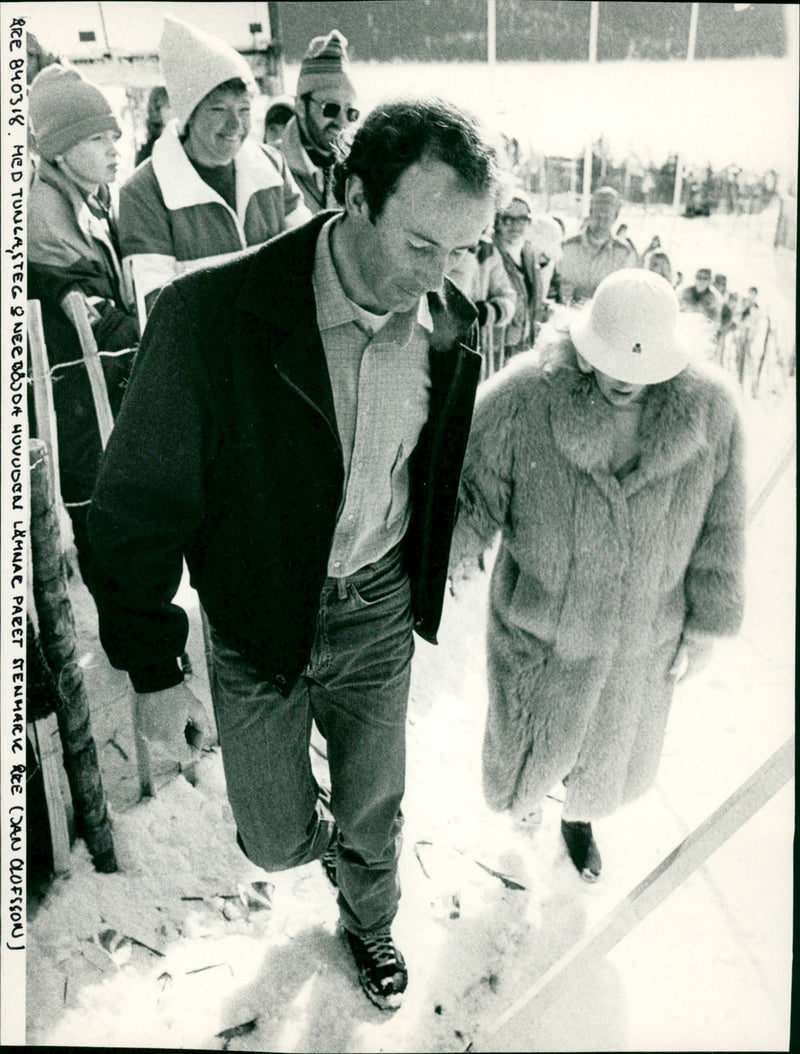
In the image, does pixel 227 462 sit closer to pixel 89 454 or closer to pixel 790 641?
pixel 89 454

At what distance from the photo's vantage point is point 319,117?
1506 mm

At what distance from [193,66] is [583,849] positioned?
5.76 feet

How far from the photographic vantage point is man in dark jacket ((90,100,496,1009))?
1.14m

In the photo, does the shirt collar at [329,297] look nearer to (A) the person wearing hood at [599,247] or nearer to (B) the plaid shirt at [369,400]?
(B) the plaid shirt at [369,400]

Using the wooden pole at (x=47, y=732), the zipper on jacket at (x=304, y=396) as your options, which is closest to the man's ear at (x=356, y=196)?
the zipper on jacket at (x=304, y=396)

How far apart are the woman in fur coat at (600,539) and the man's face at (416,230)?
34 cm

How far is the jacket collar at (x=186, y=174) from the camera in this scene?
1432 mm

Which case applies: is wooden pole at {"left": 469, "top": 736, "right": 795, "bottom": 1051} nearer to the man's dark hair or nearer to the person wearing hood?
the person wearing hood

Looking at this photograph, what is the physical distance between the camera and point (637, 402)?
143 centimetres

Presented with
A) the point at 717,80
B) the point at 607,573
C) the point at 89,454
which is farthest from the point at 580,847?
the point at 717,80

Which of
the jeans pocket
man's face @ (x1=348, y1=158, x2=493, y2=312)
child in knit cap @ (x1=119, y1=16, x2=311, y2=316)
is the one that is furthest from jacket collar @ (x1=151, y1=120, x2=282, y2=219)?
the jeans pocket

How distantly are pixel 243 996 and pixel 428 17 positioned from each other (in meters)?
1.95

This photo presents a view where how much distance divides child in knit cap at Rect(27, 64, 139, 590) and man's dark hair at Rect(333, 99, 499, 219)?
598mm

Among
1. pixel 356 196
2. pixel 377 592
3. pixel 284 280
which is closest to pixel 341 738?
pixel 377 592
